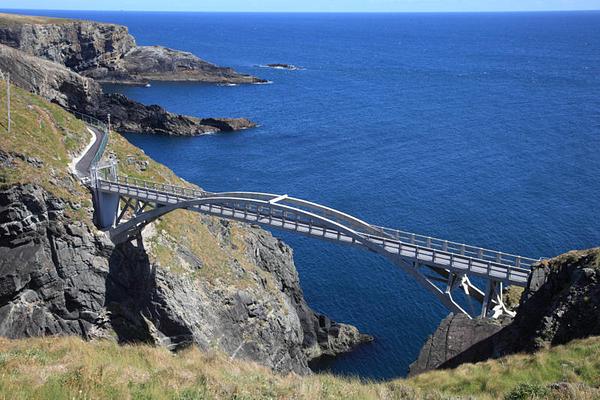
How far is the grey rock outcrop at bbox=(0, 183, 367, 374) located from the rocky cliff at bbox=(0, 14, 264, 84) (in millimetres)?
129024

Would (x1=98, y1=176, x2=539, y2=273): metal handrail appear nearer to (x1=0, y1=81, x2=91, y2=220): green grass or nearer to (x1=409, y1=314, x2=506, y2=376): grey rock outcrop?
(x1=0, y1=81, x2=91, y2=220): green grass

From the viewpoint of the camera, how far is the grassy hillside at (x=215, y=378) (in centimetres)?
1814

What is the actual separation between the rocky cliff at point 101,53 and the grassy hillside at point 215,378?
6140 inches

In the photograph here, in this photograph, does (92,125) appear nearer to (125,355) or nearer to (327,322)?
(327,322)

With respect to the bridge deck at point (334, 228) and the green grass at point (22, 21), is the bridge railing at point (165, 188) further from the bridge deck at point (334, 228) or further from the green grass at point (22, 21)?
the green grass at point (22, 21)

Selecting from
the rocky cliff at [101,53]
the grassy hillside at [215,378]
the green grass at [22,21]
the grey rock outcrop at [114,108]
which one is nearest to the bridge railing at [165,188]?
the grassy hillside at [215,378]

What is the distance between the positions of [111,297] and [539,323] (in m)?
33.4

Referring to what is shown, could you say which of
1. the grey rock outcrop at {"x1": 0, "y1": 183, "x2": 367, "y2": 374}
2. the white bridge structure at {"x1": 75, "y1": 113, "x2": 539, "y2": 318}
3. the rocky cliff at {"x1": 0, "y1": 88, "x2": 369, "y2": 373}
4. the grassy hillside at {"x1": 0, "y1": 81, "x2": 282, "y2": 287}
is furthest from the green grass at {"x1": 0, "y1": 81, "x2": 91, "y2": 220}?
the white bridge structure at {"x1": 75, "y1": 113, "x2": 539, "y2": 318}

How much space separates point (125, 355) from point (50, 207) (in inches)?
1080

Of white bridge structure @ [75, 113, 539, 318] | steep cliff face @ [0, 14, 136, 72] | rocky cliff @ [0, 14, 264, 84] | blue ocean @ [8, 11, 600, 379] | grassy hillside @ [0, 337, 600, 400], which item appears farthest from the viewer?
rocky cliff @ [0, 14, 264, 84]

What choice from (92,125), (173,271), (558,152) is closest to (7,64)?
(92,125)

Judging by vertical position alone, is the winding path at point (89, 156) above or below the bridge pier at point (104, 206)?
above

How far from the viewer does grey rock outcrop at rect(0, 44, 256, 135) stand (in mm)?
120694

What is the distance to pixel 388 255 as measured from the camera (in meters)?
40.4
